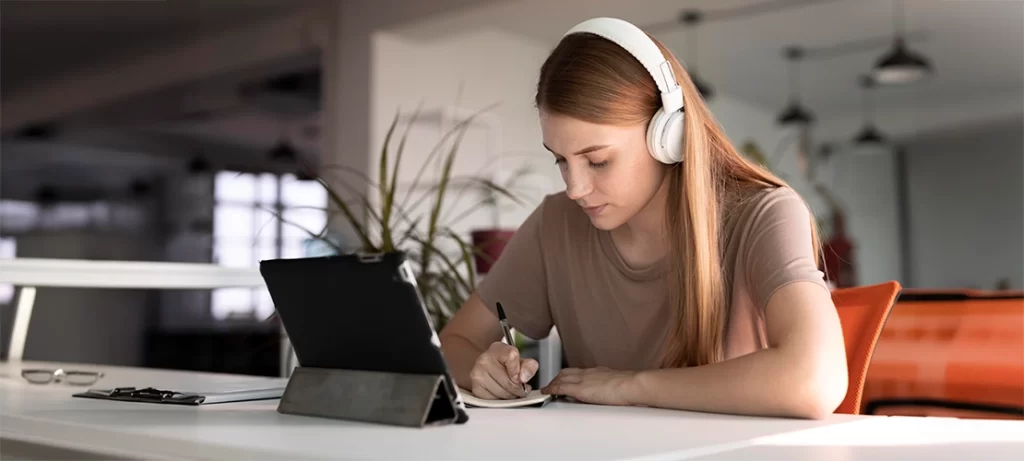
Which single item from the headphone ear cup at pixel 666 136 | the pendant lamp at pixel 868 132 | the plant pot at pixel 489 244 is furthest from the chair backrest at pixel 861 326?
the pendant lamp at pixel 868 132

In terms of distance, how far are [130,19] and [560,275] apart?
18.4ft

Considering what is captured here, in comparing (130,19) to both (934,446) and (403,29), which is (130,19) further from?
(934,446)

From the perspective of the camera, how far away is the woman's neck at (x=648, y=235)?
1.56m

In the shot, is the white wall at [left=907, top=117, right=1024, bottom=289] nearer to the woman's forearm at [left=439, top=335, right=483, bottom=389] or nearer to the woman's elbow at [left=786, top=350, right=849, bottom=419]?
the woman's forearm at [left=439, top=335, right=483, bottom=389]

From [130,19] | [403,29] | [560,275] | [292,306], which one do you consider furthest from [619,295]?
[130,19]

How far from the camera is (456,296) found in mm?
2432

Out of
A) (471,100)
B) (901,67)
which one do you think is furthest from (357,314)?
(471,100)

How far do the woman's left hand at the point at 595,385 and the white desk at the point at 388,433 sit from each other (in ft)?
0.19

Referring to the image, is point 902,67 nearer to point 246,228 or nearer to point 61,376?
point 61,376

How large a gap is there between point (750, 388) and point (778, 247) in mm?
272

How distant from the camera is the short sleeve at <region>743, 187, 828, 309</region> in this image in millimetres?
1288

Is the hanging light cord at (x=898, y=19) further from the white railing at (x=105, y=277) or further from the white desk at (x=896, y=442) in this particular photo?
the white desk at (x=896, y=442)

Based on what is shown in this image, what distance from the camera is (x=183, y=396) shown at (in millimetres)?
1155

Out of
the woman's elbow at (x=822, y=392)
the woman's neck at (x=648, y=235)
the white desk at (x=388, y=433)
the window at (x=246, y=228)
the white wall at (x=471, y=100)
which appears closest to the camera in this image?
the white desk at (x=388, y=433)
